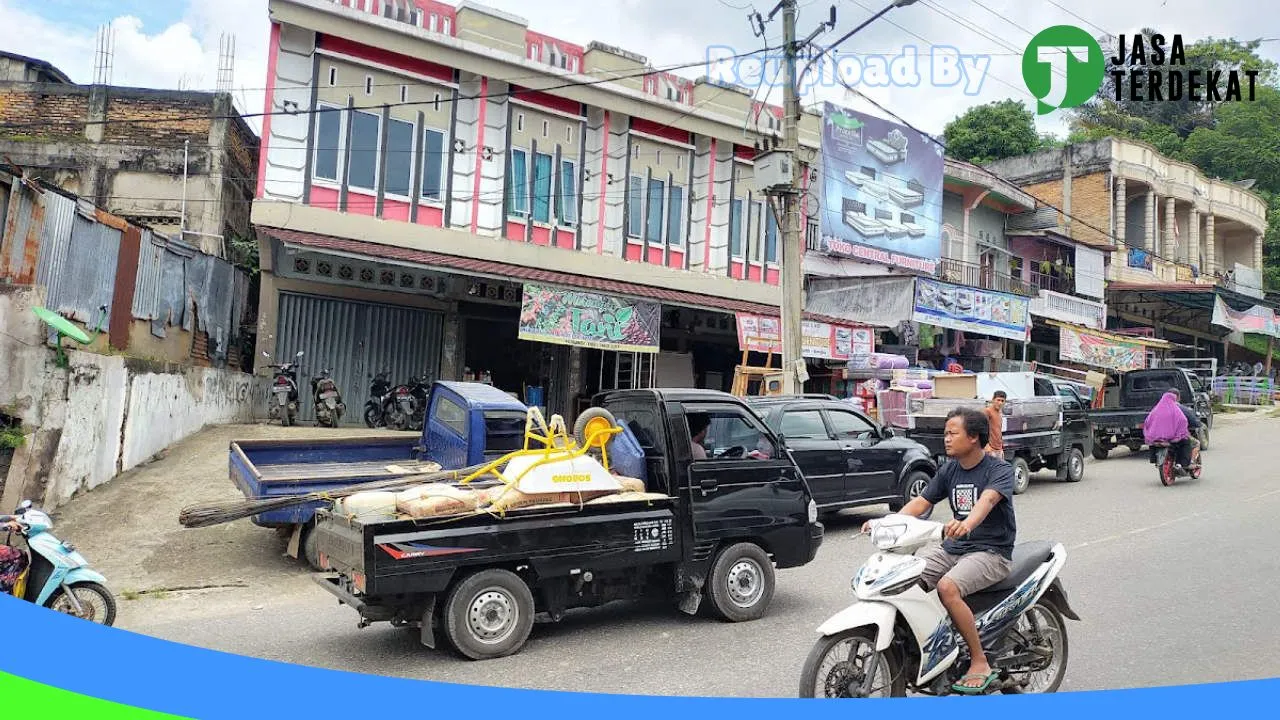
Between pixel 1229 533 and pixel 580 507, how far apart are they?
7956 millimetres

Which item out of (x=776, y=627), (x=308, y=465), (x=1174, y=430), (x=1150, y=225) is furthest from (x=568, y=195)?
(x=1150, y=225)

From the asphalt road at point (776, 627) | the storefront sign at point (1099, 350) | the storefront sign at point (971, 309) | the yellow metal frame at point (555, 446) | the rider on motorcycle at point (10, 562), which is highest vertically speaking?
the storefront sign at point (971, 309)

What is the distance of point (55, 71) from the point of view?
20.4m

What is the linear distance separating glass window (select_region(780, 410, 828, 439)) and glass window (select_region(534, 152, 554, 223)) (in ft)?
30.5

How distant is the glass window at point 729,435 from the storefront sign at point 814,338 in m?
11.0

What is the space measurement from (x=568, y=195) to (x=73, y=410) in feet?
36.5

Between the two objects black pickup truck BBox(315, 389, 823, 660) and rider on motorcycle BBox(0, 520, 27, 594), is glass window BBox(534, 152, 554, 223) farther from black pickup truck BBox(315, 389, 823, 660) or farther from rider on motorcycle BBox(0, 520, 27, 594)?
rider on motorcycle BBox(0, 520, 27, 594)

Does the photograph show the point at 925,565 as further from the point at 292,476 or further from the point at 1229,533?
the point at 1229,533

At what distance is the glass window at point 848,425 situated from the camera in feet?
35.8

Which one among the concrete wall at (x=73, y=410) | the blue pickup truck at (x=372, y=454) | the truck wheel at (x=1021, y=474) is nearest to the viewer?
the blue pickup truck at (x=372, y=454)

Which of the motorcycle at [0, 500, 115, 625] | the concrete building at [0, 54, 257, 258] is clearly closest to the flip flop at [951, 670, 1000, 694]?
the motorcycle at [0, 500, 115, 625]

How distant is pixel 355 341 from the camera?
1662cm

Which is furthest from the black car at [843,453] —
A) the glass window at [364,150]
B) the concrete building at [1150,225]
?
the concrete building at [1150,225]

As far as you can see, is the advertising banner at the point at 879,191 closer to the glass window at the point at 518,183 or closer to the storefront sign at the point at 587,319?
the storefront sign at the point at 587,319
